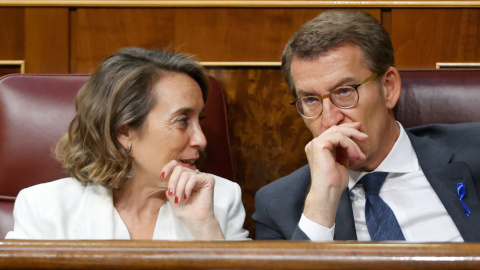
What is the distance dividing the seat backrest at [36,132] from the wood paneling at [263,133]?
10 cm

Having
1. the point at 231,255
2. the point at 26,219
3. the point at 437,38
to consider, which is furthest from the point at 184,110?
the point at 231,255

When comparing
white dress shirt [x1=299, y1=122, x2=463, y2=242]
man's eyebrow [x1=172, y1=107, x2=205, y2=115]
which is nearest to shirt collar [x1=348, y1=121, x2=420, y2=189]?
white dress shirt [x1=299, y1=122, x2=463, y2=242]

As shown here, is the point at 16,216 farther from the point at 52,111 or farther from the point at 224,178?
the point at 224,178

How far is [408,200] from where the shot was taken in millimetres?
1210

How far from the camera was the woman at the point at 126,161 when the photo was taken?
1.26 m

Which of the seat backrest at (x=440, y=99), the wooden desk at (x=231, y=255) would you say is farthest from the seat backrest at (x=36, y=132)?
the wooden desk at (x=231, y=255)

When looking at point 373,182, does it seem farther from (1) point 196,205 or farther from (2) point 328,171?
(1) point 196,205

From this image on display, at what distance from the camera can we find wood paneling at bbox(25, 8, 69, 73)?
5.21 ft

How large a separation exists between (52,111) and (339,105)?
613 millimetres

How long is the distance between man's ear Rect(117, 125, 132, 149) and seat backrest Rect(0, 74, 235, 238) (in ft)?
0.48

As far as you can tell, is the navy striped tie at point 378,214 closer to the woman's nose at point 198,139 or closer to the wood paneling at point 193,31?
the woman's nose at point 198,139

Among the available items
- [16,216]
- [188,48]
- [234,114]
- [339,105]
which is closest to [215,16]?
[188,48]

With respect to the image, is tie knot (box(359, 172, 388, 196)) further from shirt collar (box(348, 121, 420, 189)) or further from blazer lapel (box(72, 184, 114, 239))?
blazer lapel (box(72, 184, 114, 239))

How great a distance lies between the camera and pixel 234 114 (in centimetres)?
155
